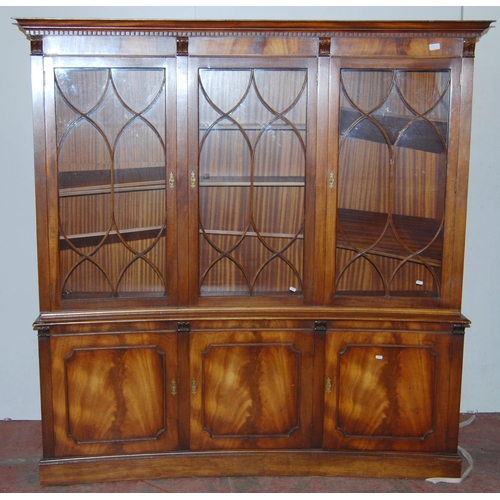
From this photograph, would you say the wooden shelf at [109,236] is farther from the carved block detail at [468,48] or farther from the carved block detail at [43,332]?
the carved block detail at [468,48]

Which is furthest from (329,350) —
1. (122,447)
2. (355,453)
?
(122,447)

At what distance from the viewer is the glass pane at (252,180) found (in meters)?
2.55

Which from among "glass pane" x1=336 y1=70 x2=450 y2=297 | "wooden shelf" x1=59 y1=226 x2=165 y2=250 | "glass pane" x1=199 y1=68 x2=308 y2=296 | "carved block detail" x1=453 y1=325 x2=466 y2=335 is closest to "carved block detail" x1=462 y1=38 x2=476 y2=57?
"glass pane" x1=336 y1=70 x2=450 y2=297

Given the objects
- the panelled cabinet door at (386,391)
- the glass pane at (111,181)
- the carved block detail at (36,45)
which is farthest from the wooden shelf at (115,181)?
the panelled cabinet door at (386,391)

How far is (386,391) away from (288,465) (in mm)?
590

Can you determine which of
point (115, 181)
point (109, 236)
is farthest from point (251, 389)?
point (115, 181)

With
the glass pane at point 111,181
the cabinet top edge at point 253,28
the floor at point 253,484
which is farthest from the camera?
the floor at point 253,484

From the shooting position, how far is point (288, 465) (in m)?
2.71

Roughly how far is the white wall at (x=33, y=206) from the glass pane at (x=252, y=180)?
73cm

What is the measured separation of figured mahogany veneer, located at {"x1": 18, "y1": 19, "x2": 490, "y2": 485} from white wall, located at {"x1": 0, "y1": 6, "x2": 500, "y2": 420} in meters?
0.68

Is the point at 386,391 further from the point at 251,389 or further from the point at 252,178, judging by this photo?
the point at 252,178

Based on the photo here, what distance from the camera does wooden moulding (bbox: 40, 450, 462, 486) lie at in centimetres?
268

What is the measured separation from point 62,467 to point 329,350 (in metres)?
1.37

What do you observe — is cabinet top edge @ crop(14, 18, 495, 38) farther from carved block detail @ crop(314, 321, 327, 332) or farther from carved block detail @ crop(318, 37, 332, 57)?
carved block detail @ crop(314, 321, 327, 332)
